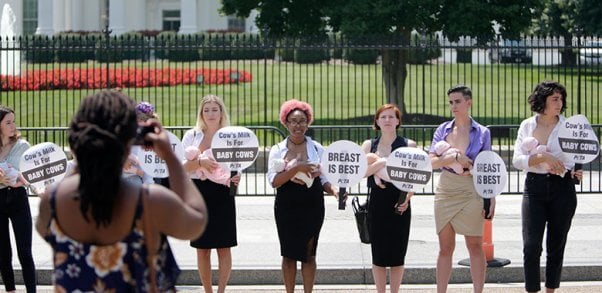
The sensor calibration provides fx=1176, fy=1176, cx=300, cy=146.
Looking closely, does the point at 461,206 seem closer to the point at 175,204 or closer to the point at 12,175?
the point at 12,175

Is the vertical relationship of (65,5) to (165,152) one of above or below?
above

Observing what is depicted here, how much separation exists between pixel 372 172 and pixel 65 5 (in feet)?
212

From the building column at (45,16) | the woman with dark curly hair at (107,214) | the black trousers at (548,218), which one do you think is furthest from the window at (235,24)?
the woman with dark curly hair at (107,214)

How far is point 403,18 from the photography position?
2466cm

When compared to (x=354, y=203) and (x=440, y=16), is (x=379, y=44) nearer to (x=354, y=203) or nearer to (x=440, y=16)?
(x=440, y=16)

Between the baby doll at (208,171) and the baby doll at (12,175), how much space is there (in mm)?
1236

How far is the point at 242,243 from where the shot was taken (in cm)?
1177

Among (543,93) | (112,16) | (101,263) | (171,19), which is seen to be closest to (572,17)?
(112,16)

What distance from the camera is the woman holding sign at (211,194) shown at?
896 centimetres

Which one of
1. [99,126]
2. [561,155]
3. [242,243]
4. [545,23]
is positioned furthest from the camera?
[545,23]

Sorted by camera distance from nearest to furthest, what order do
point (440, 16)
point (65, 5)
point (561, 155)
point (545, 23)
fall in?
point (561, 155) < point (440, 16) < point (545, 23) < point (65, 5)

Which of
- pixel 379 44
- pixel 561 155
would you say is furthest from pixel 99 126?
pixel 379 44

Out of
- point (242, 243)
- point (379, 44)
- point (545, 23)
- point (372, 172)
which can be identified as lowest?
point (242, 243)

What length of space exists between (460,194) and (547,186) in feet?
2.11
